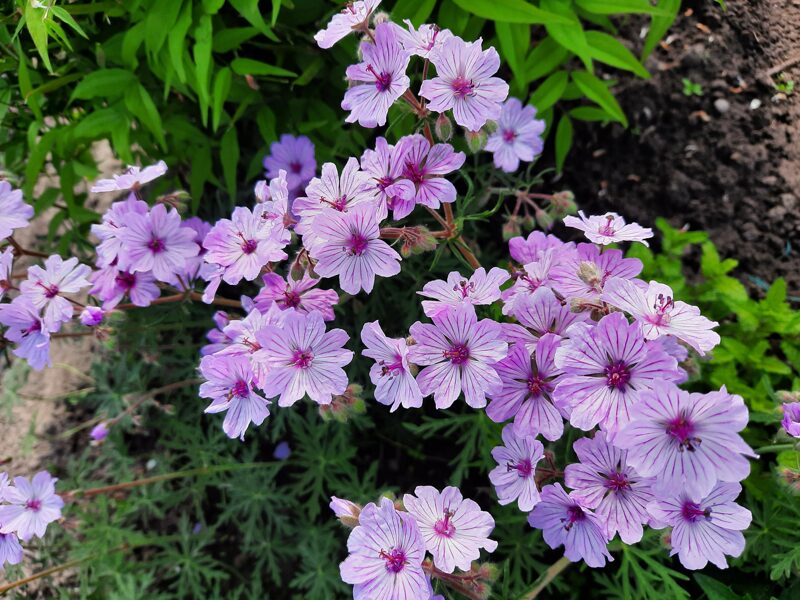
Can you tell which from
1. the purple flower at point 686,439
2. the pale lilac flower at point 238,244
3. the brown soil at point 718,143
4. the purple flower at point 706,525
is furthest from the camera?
the brown soil at point 718,143

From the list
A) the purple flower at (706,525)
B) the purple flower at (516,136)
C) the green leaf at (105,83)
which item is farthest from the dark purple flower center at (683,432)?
the green leaf at (105,83)

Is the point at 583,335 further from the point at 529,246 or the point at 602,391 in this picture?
the point at 529,246

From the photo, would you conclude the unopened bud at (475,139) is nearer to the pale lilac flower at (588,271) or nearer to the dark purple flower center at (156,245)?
the pale lilac flower at (588,271)

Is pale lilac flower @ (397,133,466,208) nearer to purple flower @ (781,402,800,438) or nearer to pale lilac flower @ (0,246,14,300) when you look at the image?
purple flower @ (781,402,800,438)

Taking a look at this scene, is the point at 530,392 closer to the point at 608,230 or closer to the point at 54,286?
the point at 608,230

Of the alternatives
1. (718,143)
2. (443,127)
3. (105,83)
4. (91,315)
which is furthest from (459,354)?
(718,143)

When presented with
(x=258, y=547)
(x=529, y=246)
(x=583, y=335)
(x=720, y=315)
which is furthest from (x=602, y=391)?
(x=258, y=547)
